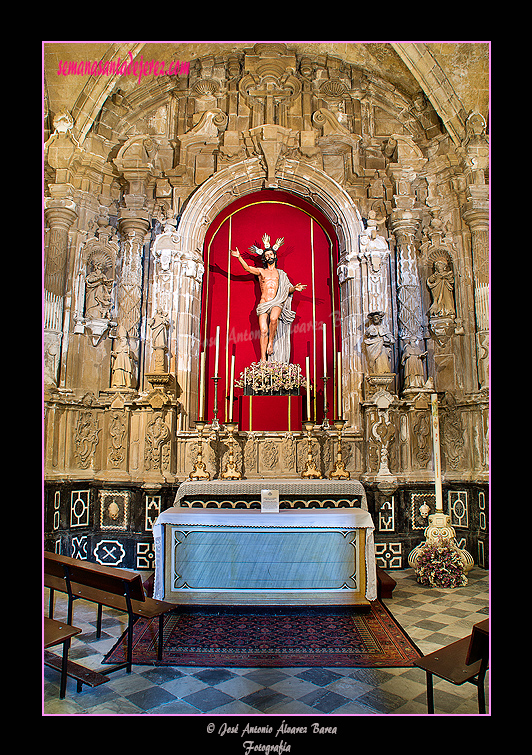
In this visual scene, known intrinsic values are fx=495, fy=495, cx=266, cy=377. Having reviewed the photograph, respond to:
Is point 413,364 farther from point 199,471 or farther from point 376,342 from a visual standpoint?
point 199,471

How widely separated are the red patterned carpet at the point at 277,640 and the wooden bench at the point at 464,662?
0.97m

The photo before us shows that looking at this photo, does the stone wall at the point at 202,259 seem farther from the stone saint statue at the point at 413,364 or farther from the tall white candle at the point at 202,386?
the tall white candle at the point at 202,386

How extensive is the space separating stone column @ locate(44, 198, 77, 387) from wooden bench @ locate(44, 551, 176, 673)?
3363 mm

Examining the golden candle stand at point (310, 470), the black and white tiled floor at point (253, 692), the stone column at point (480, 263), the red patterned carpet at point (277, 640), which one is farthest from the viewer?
the stone column at point (480, 263)

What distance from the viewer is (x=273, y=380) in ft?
23.9

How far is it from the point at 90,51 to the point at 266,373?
173 inches

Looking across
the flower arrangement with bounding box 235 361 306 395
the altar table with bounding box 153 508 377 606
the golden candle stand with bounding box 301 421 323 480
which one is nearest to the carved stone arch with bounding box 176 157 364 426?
the flower arrangement with bounding box 235 361 306 395

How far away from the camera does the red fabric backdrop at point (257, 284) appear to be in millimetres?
8438

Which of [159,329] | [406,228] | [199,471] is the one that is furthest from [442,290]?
[199,471]

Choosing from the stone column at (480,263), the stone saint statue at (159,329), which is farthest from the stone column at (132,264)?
the stone column at (480,263)

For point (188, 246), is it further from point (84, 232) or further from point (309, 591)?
point (309, 591)

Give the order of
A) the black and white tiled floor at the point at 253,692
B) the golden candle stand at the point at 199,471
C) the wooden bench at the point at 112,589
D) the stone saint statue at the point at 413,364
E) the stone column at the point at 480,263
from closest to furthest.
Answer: the black and white tiled floor at the point at 253,692 < the wooden bench at the point at 112,589 < the golden candle stand at the point at 199,471 < the stone column at the point at 480,263 < the stone saint statue at the point at 413,364

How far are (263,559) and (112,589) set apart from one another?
5.49 feet
